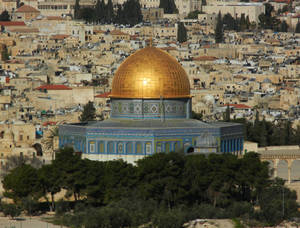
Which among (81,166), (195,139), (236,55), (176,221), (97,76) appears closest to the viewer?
(176,221)

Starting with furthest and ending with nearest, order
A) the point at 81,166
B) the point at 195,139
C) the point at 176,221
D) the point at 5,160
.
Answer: the point at 5,160 → the point at 195,139 → the point at 81,166 → the point at 176,221

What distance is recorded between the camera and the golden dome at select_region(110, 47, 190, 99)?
52062 millimetres

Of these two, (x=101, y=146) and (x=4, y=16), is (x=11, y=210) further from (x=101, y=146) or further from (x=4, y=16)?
(x=4, y=16)

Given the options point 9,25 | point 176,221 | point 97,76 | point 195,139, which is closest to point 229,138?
point 195,139

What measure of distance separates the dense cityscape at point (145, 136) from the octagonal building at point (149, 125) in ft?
0.16

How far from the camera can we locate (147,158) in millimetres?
47312

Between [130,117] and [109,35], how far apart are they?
190 ft

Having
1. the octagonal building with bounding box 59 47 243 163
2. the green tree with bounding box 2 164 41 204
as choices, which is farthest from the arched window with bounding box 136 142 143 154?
the green tree with bounding box 2 164 41 204

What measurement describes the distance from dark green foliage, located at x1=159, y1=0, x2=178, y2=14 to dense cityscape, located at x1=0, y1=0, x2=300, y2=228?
26.7 meters

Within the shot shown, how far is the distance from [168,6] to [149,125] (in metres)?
84.0

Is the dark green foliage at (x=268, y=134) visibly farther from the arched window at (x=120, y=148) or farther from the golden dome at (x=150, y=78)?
the arched window at (x=120, y=148)

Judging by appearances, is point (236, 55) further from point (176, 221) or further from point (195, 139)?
point (176, 221)

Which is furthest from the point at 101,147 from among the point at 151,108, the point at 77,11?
the point at 77,11

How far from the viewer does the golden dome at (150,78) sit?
2050 inches
